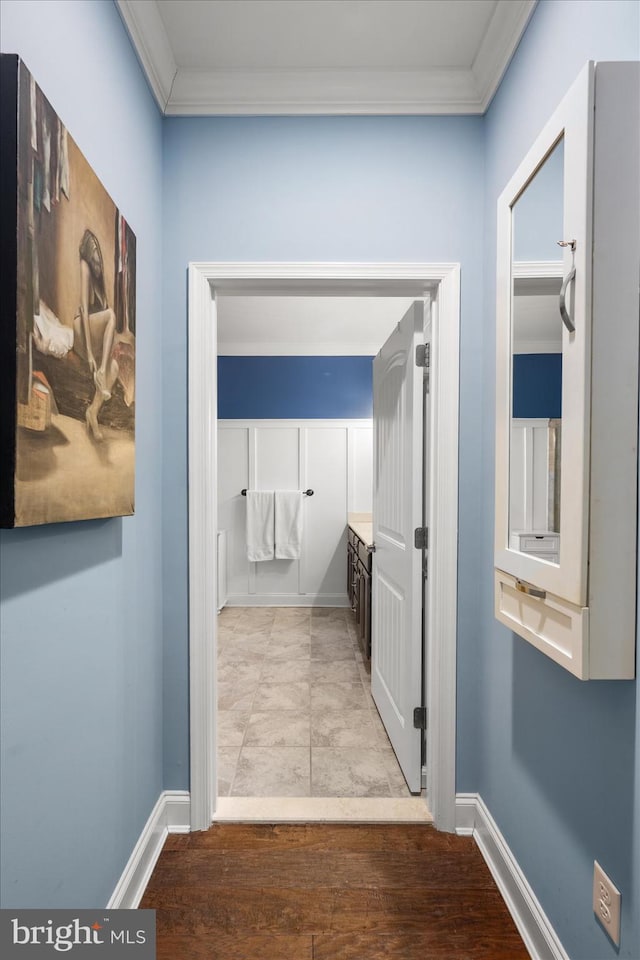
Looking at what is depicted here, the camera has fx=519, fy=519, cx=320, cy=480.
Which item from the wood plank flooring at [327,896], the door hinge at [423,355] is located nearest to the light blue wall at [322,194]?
the door hinge at [423,355]

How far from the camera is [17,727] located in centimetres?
92

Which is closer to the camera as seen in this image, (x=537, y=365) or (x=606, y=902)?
(x=606, y=902)

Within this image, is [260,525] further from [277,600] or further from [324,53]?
[324,53]

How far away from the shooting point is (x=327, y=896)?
155cm

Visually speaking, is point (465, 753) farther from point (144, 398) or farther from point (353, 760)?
point (144, 398)

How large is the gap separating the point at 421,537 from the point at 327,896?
1173 millimetres

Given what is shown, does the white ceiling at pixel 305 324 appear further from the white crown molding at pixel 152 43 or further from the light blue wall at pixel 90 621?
the light blue wall at pixel 90 621

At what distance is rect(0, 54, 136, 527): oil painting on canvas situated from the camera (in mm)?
840

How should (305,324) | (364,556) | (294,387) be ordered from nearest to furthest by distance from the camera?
(364,556)
(305,324)
(294,387)

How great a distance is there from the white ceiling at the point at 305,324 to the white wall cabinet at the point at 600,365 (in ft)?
8.32

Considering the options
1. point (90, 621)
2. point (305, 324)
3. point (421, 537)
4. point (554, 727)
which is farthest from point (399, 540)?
point (305, 324)

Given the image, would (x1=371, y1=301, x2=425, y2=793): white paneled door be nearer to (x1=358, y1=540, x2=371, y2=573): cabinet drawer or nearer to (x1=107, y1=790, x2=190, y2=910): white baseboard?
(x1=358, y1=540, x2=371, y2=573): cabinet drawer

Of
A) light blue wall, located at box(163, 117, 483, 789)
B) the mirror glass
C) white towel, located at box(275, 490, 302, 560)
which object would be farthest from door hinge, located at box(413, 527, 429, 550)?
white towel, located at box(275, 490, 302, 560)

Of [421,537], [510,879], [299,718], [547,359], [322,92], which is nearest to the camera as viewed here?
[547,359]
